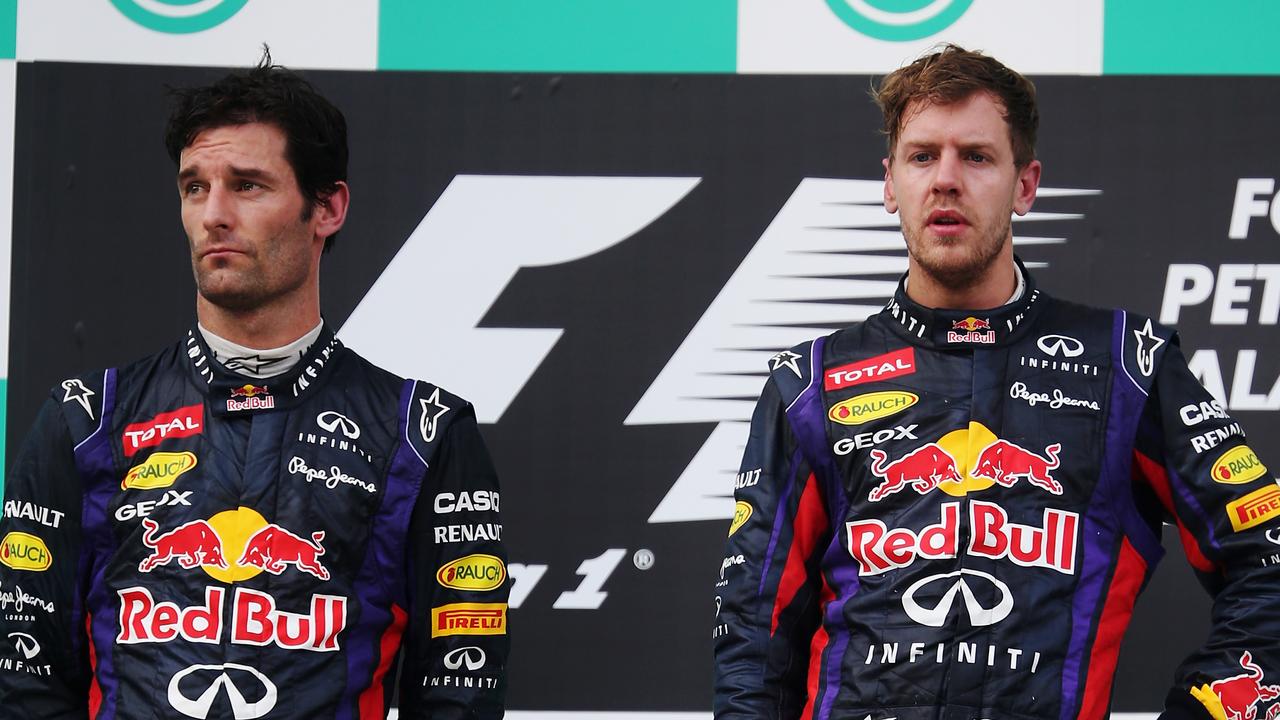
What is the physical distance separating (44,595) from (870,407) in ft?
4.03

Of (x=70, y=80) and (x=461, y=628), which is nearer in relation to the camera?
(x=461, y=628)

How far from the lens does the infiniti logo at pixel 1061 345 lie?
1944mm

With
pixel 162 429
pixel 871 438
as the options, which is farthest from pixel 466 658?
pixel 871 438

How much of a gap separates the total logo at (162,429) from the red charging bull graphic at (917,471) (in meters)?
1.01

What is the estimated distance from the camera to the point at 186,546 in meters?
1.90

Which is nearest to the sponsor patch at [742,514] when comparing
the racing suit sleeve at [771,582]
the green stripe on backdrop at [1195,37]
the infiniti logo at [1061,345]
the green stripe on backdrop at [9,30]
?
the racing suit sleeve at [771,582]

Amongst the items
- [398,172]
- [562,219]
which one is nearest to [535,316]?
[562,219]

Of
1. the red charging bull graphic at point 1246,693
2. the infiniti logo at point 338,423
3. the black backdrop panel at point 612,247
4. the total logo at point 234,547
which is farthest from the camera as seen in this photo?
the black backdrop panel at point 612,247

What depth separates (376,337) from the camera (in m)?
2.70

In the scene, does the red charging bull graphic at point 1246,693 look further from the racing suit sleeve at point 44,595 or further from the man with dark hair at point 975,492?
the racing suit sleeve at point 44,595

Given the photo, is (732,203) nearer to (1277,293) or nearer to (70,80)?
(1277,293)

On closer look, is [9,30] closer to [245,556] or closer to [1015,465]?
[245,556]

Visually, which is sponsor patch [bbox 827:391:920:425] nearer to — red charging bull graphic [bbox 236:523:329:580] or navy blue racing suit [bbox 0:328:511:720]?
navy blue racing suit [bbox 0:328:511:720]

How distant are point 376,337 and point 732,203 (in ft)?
2.55
